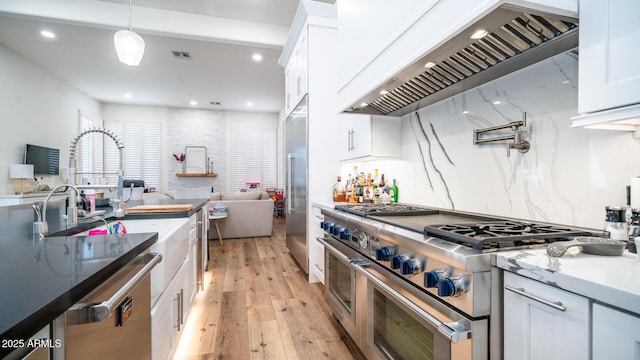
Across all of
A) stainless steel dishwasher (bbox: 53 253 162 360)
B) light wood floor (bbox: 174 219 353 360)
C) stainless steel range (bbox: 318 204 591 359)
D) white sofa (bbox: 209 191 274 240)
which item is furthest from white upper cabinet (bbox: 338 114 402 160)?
white sofa (bbox: 209 191 274 240)

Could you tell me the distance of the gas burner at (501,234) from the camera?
3.05 feet

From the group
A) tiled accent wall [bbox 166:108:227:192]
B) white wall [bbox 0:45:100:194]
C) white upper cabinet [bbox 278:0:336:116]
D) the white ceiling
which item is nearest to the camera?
white upper cabinet [bbox 278:0:336:116]

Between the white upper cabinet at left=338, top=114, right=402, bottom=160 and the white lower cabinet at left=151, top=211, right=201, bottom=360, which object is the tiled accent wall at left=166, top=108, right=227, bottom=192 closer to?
the white lower cabinet at left=151, top=211, right=201, bottom=360

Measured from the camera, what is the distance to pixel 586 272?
2.28ft

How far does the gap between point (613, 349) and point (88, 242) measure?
1.51 m

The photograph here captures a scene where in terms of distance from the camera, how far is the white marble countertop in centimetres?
60

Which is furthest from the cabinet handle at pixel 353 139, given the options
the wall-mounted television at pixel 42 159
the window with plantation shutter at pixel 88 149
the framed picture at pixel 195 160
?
the framed picture at pixel 195 160

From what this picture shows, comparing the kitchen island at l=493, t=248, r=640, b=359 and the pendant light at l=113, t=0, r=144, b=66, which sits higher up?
the pendant light at l=113, t=0, r=144, b=66

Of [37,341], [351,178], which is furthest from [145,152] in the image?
[37,341]

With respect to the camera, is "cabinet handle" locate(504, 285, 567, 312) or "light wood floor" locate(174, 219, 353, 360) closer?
"cabinet handle" locate(504, 285, 567, 312)

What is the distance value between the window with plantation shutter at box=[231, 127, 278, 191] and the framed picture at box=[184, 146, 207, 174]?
0.81m

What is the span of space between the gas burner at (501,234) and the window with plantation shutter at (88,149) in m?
7.71

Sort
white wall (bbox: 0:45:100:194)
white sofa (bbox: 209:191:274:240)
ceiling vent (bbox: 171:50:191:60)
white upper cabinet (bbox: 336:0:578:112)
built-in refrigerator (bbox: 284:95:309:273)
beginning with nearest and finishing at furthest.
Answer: white upper cabinet (bbox: 336:0:578:112) < built-in refrigerator (bbox: 284:95:309:273) < white wall (bbox: 0:45:100:194) < ceiling vent (bbox: 171:50:191:60) < white sofa (bbox: 209:191:274:240)

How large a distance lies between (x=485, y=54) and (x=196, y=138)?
8.43 metres
